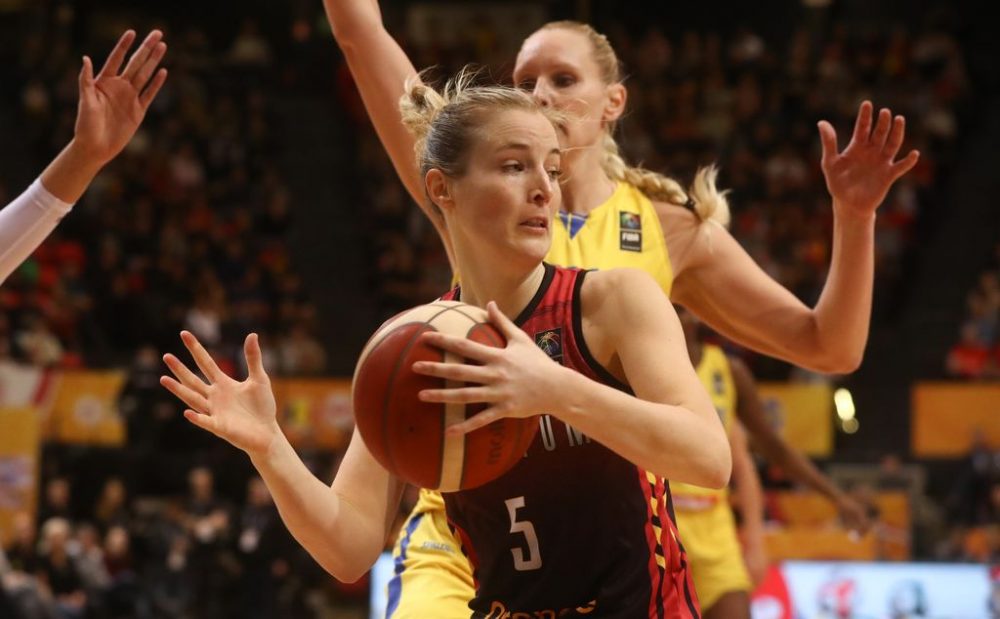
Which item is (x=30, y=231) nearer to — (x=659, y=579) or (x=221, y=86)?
(x=659, y=579)

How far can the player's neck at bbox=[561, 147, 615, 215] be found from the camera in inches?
165

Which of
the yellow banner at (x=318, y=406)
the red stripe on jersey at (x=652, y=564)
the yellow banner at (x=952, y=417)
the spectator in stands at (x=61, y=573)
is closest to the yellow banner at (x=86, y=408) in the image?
the yellow banner at (x=318, y=406)

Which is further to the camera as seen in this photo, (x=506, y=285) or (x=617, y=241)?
(x=617, y=241)

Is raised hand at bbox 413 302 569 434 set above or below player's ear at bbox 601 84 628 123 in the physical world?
below

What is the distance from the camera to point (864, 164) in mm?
3703

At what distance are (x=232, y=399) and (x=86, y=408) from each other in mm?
11293

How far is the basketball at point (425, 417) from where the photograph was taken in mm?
2576

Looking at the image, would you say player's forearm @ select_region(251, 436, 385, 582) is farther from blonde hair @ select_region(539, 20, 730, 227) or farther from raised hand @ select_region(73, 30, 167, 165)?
blonde hair @ select_region(539, 20, 730, 227)

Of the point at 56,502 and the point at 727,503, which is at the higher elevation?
the point at 727,503

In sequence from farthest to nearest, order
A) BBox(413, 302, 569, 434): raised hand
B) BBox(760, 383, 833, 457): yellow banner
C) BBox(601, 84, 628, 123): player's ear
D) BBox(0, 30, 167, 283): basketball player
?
BBox(760, 383, 833, 457): yellow banner, BBox(601, 84, 628, 123): player's ear, BBox(0, 30, 167, 283): basketball player, BBox(413, 302, 569, 434): raised hand

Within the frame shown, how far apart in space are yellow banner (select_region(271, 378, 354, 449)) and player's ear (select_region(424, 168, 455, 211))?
34.4 feet

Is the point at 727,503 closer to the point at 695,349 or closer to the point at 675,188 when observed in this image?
the point at 695,349

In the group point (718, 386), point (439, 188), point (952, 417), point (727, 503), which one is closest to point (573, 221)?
point (439, 188)

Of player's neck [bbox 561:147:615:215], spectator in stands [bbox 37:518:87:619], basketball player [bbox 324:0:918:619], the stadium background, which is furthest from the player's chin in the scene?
spectator in stands [bbox 37:518:87:619]
